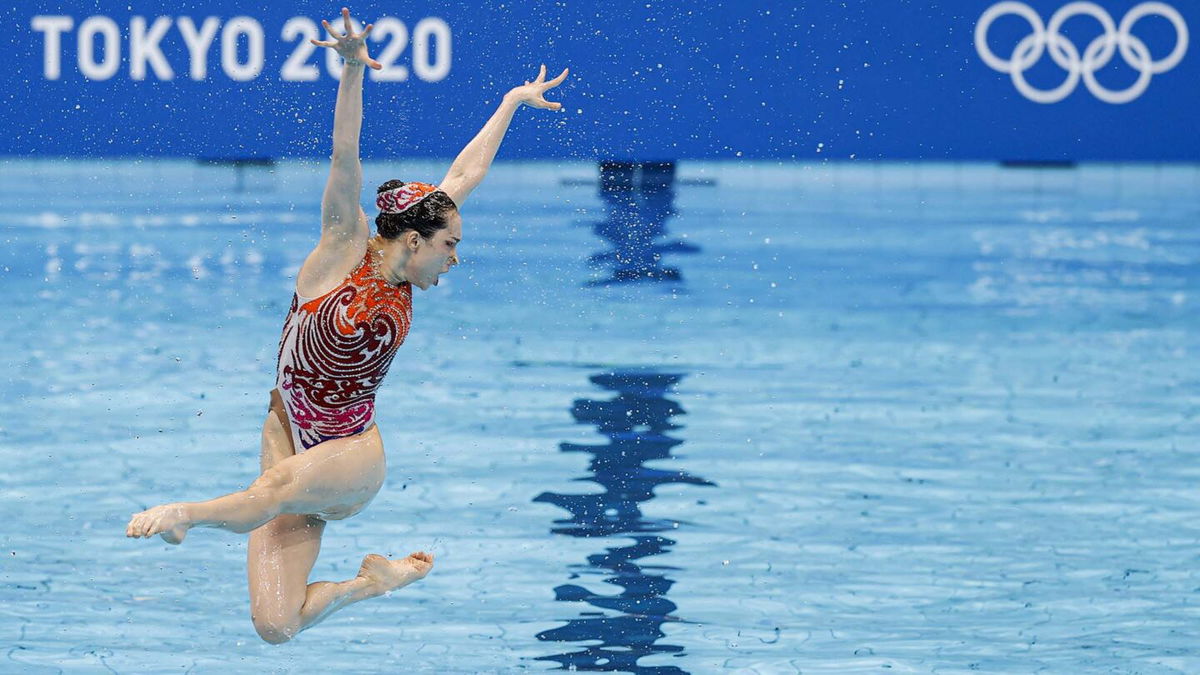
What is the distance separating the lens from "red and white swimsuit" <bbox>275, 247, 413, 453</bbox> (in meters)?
3.94

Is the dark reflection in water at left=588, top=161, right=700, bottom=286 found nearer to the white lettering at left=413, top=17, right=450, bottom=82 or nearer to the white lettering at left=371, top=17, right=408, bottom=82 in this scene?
the white lettering at left=413, top=17, right=450, bottom=82

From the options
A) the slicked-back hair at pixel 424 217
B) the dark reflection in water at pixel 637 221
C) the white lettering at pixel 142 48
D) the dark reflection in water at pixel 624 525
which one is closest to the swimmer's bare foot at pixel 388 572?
the dark reflection in water at pixel 624 525

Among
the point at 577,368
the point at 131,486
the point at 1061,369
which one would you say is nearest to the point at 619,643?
the point at 131,486

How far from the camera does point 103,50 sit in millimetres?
12102

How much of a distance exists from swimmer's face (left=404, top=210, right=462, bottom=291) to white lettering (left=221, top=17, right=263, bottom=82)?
28.1 ft

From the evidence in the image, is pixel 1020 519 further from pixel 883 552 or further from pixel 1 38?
pixel 1 38

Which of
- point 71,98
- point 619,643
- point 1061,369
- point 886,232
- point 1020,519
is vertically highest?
point 71,98

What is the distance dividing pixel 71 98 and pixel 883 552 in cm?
825

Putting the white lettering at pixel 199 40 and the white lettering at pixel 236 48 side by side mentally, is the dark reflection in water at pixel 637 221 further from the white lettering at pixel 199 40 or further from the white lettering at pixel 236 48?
the white lettering at pixel 199 40

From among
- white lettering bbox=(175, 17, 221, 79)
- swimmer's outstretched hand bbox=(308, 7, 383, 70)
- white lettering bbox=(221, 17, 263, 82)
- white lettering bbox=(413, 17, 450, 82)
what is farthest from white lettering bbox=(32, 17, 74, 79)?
swimmer's outstretched hand bbox=(308, 7, 383, 70)

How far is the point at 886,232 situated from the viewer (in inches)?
492

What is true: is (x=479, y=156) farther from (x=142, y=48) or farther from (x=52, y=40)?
(x=52, y=40)

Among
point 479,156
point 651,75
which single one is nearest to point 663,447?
point 479,156

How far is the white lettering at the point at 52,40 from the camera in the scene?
12016 millimetres
